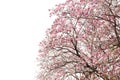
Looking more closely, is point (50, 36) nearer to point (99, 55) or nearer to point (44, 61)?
point (44, 61)

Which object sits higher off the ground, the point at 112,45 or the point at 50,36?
the point at 50,36

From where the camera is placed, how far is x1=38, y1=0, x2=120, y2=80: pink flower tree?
29469 mm

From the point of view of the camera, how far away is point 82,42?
110ft

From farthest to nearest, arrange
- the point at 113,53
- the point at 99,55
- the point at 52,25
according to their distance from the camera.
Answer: the point at 52,25 → the point at 99,55 → the point at 113,53

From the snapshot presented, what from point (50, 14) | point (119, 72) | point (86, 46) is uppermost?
point (50, 14)

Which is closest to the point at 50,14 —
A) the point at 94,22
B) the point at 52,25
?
the point at 52,25

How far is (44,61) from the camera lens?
108ft

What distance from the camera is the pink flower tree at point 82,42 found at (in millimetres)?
29469

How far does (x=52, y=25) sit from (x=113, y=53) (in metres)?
7.52

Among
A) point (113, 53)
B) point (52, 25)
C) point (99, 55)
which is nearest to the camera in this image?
point (113, 53)

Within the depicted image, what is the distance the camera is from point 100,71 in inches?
1141

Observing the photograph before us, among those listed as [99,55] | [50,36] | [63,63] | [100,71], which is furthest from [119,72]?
[50,36]

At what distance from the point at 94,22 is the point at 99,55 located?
3305mm

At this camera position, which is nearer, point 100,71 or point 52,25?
point 100,71
